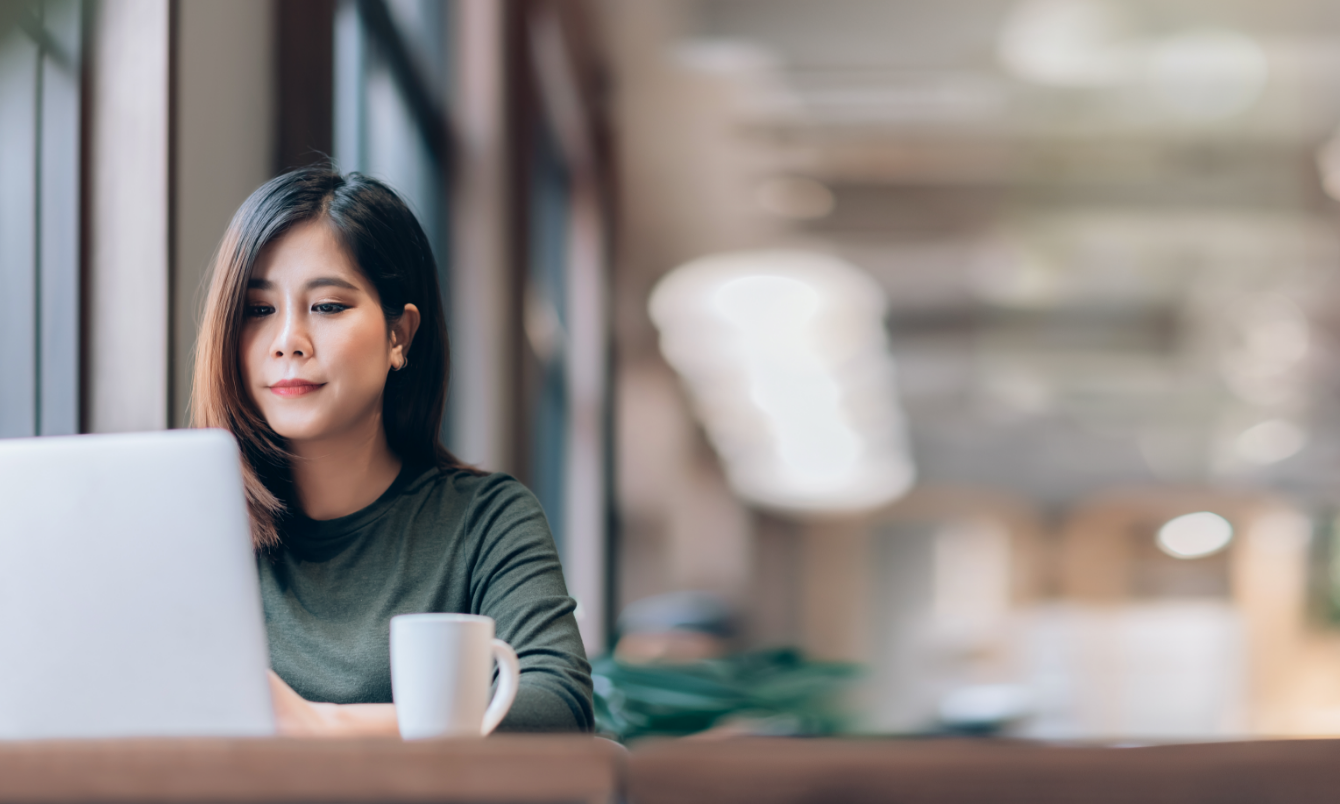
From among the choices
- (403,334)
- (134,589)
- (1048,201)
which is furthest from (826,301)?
(134,589)

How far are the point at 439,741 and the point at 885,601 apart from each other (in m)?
8.38

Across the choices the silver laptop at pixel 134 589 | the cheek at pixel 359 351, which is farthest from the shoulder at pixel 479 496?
the silver laptop at pixel 134 589

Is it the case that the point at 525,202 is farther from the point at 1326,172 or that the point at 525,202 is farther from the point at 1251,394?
the point at 1251,394

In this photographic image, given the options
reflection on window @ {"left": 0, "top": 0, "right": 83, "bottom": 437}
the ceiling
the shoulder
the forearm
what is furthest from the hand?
the ceiling

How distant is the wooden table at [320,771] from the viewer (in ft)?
1.40

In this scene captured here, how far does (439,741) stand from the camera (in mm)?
439

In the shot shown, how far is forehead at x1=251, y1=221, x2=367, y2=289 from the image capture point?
3.14ft

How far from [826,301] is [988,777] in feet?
20.4

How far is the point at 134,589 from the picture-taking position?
0.63 metres

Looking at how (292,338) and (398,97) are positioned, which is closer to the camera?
(292,338)

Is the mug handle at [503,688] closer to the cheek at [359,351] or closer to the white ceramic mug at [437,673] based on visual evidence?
the white ceramic mug at [437,673]

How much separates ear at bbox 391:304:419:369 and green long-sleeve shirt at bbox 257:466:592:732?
0.34 feet

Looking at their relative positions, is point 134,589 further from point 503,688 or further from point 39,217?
point 39,217

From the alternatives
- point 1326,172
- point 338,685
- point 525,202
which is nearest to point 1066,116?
point 1326,172
